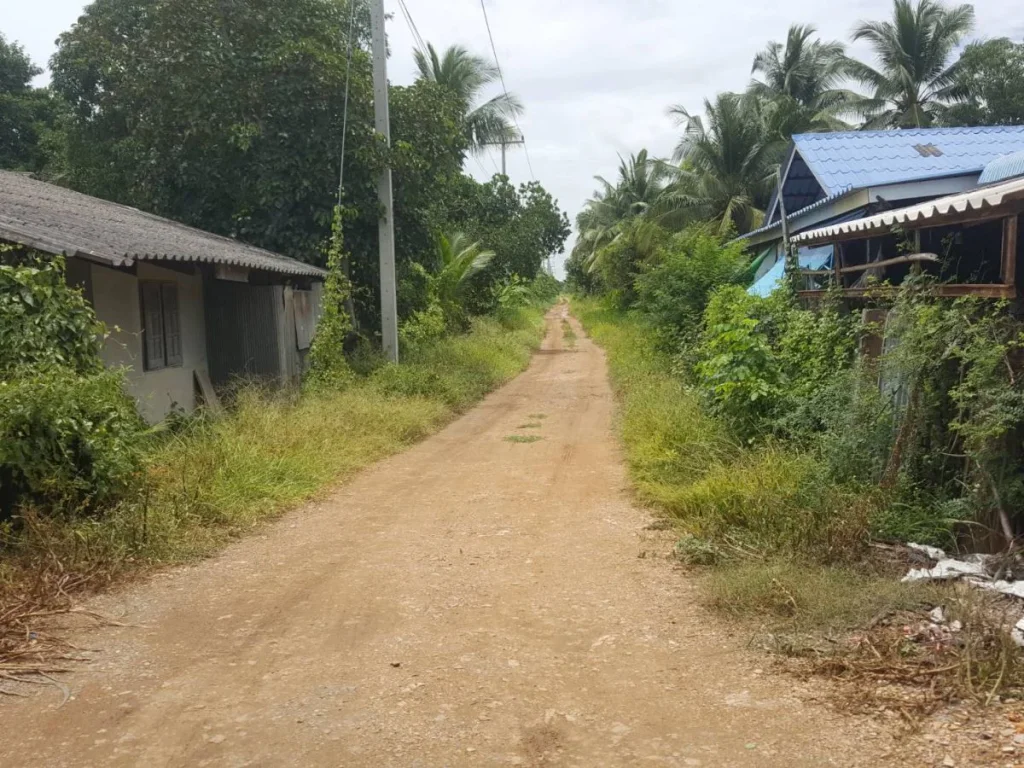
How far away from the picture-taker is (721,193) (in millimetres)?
24406

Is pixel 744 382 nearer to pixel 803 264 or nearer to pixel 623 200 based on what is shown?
pixel 803 264

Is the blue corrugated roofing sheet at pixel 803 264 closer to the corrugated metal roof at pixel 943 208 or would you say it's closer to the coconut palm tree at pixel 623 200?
the corrugated metal roof at pixel 943 208

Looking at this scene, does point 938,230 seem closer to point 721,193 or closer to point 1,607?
point 1,607

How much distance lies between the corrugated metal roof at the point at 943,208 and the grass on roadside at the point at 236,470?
535cm

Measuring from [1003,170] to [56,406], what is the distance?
10.9 m

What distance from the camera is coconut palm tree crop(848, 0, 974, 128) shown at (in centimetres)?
2716

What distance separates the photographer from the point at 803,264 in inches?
494

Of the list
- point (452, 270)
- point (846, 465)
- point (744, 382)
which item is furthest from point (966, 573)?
point (452, 270)

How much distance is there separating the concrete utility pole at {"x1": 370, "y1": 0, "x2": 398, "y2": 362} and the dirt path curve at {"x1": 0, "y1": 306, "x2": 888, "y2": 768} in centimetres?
800

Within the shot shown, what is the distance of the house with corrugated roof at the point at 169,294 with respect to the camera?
27.9ft

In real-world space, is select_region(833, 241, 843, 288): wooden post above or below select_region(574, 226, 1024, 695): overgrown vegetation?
above

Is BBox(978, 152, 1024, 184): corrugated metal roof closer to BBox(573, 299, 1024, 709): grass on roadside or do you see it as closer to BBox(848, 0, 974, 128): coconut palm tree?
BBox(573, 299, 1024, 709): grass on roadside

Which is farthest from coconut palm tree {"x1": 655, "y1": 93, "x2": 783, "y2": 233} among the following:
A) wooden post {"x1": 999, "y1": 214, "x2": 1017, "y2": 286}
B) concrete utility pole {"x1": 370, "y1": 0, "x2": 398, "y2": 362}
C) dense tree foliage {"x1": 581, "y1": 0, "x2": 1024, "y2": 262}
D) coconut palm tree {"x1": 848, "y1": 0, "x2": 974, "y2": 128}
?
wooden post {"x1": 999, "y1": 214, "x2": 1017, "y2": 286}

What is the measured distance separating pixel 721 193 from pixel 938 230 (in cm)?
1749
